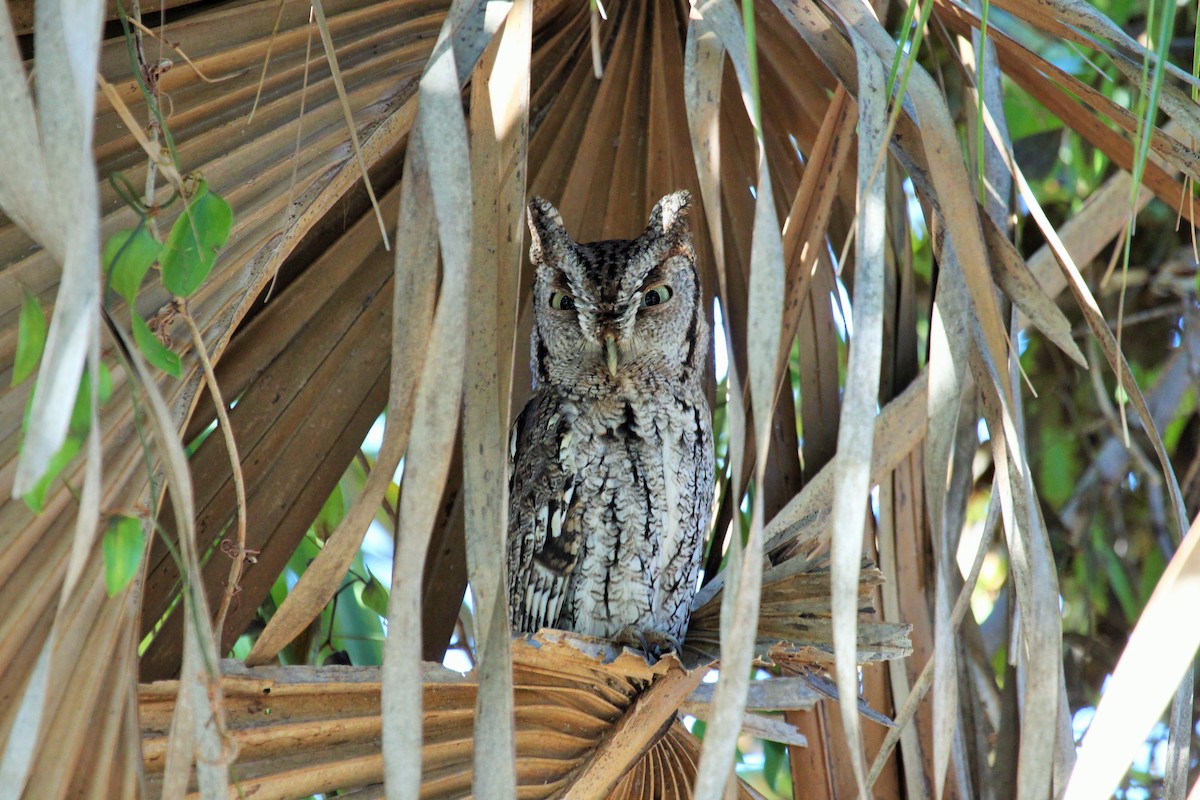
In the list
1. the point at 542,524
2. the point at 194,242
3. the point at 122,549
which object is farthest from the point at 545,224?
the point at 122,549

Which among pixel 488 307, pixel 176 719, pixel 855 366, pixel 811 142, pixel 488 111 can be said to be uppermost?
pixel 811 142

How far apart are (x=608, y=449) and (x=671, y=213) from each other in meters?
0.52

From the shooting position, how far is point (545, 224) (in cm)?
240

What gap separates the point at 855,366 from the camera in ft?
3.63

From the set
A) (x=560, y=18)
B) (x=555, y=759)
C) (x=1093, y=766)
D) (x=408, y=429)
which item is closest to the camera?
(x=1093, y=766)

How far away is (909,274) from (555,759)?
1.26 meters

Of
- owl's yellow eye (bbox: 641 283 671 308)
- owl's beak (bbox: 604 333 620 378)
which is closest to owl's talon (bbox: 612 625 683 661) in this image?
owl's beak (bbox: 604 333 620 378)

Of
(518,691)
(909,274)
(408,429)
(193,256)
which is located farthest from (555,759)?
(909,274)

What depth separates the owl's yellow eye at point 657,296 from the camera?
249 centimetres

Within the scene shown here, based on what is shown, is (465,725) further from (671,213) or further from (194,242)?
(671,213)

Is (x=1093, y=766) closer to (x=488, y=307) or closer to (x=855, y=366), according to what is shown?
(x=855, y=366)

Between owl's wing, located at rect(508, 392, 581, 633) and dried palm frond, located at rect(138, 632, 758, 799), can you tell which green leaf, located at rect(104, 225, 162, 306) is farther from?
owl's wing, located at rect(508, 392, 581, 633)

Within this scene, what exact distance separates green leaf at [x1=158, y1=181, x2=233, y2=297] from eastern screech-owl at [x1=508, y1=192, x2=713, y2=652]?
118 centimetres

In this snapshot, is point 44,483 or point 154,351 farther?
point 154,351
